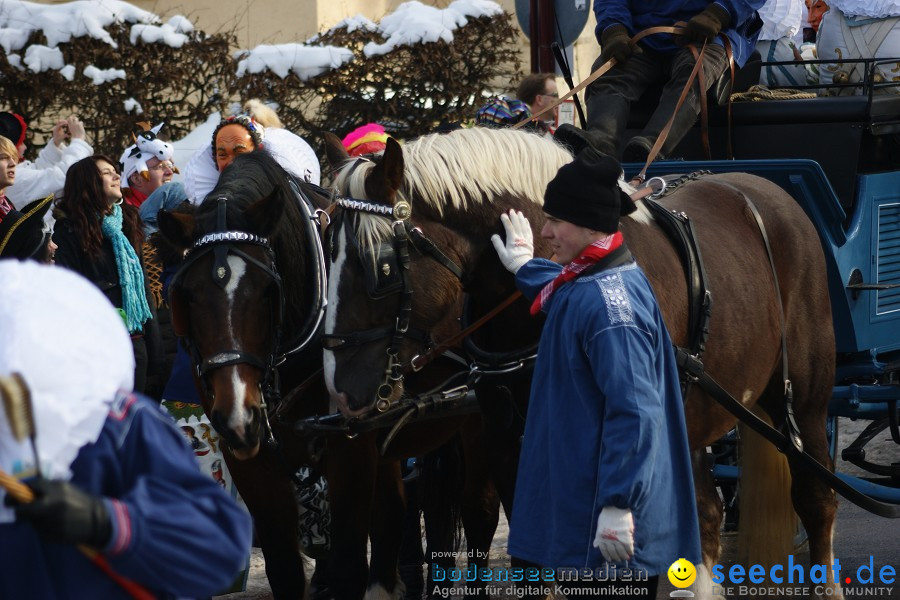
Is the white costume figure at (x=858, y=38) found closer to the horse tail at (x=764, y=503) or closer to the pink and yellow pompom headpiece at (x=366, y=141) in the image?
the horse tail at (x=764, y=503)

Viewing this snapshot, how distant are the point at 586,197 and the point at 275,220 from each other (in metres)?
1.35

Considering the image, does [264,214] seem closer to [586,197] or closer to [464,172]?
[464,172]

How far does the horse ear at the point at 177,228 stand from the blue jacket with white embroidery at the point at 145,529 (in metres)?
2.33

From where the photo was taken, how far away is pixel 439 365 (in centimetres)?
433

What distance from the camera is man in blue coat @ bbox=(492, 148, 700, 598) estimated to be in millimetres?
2822

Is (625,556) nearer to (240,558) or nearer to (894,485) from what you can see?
(240,558)

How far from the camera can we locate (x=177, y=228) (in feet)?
Answer: 13.4

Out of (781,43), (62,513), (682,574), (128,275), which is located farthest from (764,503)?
A: (62,513)

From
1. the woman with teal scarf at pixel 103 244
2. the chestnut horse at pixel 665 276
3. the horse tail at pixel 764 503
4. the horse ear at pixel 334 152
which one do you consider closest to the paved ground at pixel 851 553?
the horse tail at pixel 764 503

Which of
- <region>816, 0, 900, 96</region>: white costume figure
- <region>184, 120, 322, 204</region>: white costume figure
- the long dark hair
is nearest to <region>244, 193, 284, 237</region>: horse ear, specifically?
<region>184, 120, 322, 204</region>: white costume figure

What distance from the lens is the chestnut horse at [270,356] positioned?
12.4 ft

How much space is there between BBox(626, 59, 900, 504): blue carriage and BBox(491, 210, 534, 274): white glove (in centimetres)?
139

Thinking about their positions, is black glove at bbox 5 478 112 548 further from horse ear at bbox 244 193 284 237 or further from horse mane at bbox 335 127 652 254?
horse ear at bbox 244 193 284 237

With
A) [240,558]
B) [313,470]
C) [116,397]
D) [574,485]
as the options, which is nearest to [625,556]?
[574,485]
